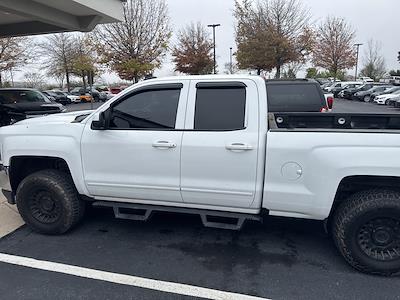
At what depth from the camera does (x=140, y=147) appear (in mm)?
3781

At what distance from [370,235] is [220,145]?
5.52 feet

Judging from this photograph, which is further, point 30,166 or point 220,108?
point 30,166

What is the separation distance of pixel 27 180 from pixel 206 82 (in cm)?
250

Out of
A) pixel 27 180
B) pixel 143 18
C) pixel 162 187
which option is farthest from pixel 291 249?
pixel 143 18

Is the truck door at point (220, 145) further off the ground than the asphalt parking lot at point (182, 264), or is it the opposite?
the truck door at point (220, 145)

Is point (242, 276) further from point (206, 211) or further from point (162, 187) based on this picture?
point (162, 187)

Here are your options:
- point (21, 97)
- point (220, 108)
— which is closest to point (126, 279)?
point (220, 108)

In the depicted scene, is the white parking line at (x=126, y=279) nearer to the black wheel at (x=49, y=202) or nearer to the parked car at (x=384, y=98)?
the black wheel at (x=49, y=202)

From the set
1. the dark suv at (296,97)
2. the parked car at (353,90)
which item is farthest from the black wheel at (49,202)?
the parked car at (353,90)

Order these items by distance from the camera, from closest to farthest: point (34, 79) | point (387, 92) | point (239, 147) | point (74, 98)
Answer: point (239, 147), point (387, 92), point (74, 98), point (34, 79)

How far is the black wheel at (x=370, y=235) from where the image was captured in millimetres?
3260

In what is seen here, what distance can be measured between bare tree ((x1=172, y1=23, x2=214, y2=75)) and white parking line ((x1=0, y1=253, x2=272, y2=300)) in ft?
112

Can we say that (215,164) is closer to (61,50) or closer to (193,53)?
(193,53)

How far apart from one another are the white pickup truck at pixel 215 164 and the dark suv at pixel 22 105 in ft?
26.1
